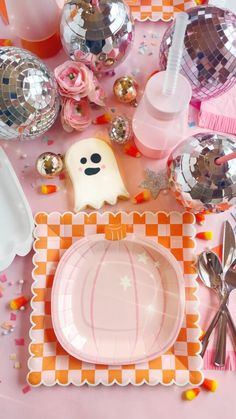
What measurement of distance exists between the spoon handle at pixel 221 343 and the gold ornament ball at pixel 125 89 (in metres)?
0.35

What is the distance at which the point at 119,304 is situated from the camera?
0.72 m

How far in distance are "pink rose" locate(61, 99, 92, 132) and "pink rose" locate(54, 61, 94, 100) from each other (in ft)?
0.07

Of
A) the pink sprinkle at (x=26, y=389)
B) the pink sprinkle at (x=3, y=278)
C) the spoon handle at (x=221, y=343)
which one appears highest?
the pink sprinkle at (x=3, y=278)

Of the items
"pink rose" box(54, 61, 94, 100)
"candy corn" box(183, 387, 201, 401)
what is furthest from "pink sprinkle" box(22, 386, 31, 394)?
"pink rose" box(54, 61, 94, 100)

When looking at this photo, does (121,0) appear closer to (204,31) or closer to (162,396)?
(204,31)

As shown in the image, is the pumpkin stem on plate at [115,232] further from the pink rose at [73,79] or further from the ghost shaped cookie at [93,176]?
the pink rose at [73,79]

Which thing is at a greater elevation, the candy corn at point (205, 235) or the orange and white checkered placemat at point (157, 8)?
the orange and white checkered placemat at point (157, 8)

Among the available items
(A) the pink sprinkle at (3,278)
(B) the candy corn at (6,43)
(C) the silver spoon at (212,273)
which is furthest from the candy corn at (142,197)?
(B) the candy corn at (6,43)

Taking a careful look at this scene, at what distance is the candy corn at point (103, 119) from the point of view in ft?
2.62

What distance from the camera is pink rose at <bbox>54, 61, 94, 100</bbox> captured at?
73cm

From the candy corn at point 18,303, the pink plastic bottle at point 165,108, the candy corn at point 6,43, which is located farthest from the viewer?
the candy corn at point 6,43

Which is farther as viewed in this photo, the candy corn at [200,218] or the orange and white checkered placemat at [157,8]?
the orange and white checkered placemat at [157,8]

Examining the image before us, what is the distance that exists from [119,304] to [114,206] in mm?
148

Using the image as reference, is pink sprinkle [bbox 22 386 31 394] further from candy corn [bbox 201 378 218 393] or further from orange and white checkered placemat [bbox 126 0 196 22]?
orange and white checkered placemat [bbox 126 0 196 22]
